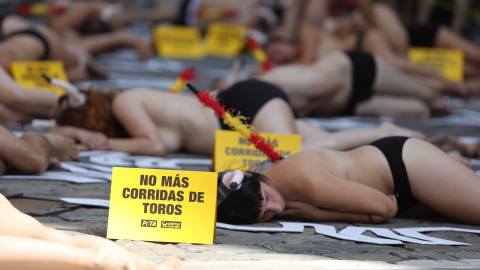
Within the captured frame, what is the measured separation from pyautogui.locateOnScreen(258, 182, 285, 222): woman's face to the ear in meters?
0.13

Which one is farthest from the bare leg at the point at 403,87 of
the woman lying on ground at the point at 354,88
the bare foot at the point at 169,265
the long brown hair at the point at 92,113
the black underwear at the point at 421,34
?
the bare foot at the point at 169,265

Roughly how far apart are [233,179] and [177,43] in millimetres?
5261

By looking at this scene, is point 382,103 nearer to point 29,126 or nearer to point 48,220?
point 29,126

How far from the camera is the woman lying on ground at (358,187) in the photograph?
2461 mm

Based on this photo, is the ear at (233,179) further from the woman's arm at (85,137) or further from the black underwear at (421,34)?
the black underwear at (421,34)

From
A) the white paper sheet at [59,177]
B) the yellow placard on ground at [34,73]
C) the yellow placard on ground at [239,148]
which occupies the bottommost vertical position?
the white paper sheet at [59,177]

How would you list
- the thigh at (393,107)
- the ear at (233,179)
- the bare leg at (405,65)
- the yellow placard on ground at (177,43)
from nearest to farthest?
1. the ear at (233,179)
2. the thigh at (393,107)
3. the bare leg at (405,65)
4. the yellow placard on ground at (177,43)

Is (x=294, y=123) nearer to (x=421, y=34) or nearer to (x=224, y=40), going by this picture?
(x=421, y=34)

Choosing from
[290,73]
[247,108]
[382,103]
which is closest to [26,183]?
[247,108]

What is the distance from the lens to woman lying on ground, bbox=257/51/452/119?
4555mm

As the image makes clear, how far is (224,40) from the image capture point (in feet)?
25.0

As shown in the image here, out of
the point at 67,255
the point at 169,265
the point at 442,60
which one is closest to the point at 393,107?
the point at 442,60

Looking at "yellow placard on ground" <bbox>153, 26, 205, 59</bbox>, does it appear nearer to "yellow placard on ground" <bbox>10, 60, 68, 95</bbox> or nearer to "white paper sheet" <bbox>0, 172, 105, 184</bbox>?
"yellow placard on ground" <bbox>10, 60, 68, 95</bbox>

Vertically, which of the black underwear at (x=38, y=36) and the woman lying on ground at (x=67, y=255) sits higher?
Answer: the black underwear at (x=38, y=36)
